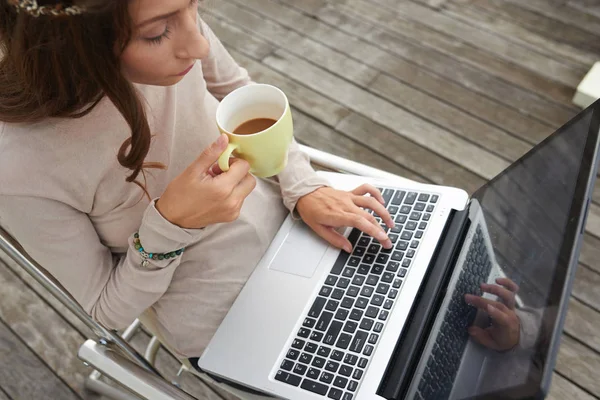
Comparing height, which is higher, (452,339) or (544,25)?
(452,339)

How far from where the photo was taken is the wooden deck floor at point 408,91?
1.48 meters

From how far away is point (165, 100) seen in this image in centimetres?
81

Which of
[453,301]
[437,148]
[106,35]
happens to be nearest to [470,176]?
[437,148]

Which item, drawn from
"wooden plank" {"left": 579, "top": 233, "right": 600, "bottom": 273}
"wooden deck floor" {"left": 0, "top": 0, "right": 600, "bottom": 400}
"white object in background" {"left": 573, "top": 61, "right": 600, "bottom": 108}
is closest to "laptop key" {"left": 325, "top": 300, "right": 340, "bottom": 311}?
"wooden deck floor" {"left": 0, "top": 0, "right": 600, "bottom": 400}

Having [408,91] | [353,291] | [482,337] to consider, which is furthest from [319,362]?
[408,91]

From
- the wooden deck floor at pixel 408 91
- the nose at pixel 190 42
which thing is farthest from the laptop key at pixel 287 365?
the wooden deck floor at pixel 408 91

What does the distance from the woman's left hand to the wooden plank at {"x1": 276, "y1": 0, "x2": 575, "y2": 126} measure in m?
1.13

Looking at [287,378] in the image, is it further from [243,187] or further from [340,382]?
[243,187]

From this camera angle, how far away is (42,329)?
5.02 ft

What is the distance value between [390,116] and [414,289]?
112 centimetres

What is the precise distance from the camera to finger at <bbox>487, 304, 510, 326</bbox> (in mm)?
677

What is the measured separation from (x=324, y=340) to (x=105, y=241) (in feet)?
1.18

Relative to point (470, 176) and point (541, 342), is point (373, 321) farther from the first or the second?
point (470, 176)

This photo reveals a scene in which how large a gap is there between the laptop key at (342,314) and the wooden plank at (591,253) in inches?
37.0
